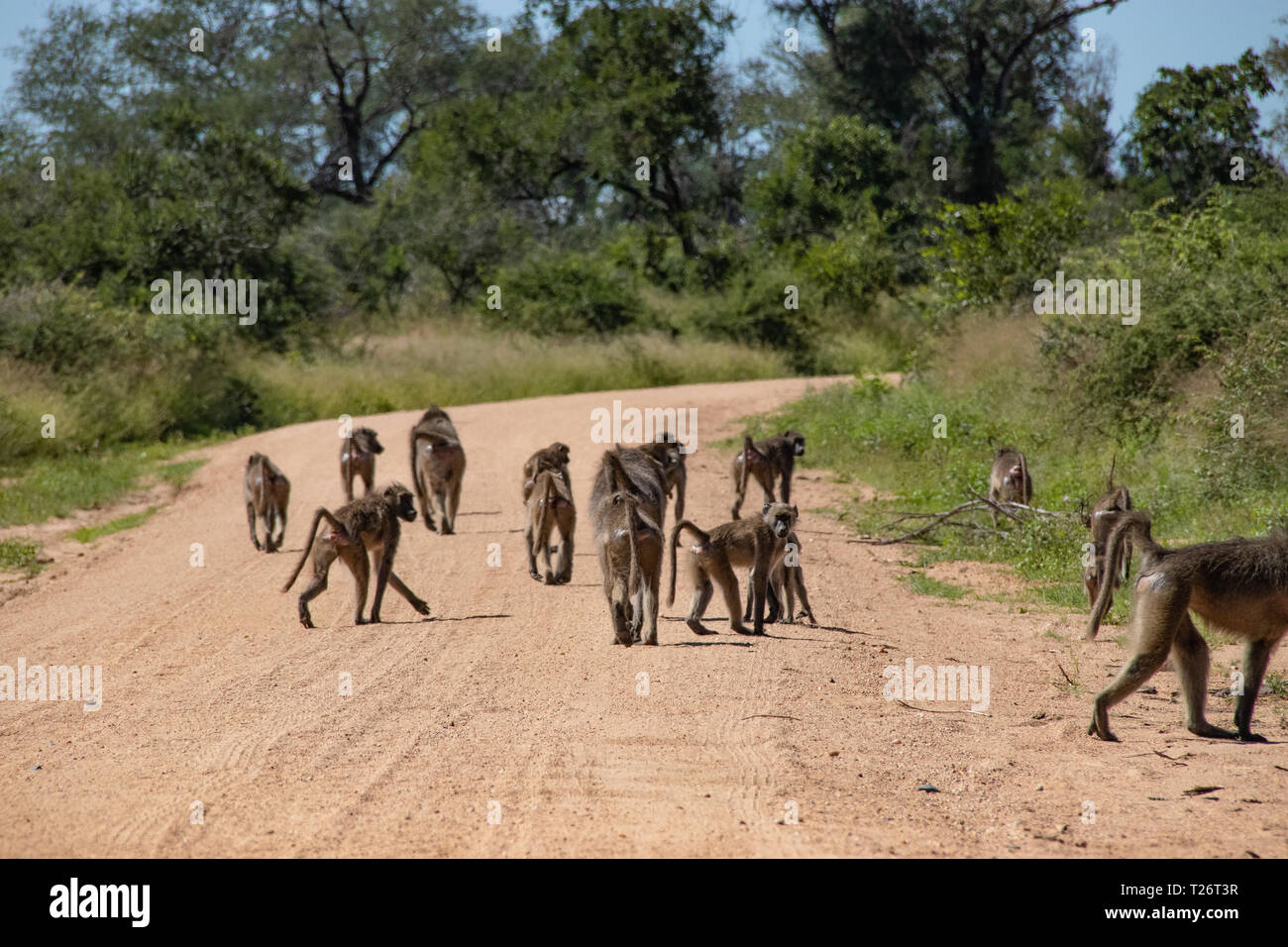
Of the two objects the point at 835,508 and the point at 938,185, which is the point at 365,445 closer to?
the point at 835,508

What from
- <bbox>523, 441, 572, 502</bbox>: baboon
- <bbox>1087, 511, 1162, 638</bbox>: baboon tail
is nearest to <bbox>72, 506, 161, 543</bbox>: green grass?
<bbox>523, 441, 572, 502</bbox>: baboon

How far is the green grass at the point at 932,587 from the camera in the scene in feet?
37.0

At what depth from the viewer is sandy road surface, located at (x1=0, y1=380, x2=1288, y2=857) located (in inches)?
205

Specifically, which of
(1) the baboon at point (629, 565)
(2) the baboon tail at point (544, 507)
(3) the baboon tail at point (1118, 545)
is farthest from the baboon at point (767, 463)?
(3) the baboon tail at point (1118, 545)

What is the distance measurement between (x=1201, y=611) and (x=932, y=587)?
16.0 ft

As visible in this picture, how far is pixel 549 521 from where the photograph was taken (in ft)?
35.0

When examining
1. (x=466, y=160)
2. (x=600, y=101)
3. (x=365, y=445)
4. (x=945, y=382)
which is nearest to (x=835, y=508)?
(x=365, y=445)

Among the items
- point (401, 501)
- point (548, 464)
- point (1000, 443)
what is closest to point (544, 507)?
point (548, 464)

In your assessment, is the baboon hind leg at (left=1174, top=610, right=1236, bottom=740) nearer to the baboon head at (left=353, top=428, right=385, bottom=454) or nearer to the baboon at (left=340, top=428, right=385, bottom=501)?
the baboon at (left=340, top=428, right=385, bottom=501)

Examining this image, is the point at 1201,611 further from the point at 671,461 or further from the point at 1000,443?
the point at 1000,443

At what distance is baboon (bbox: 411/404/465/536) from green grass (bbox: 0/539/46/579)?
12.6ft

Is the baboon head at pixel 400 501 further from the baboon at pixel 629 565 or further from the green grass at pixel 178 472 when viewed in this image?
the green grass at pixel 178 472

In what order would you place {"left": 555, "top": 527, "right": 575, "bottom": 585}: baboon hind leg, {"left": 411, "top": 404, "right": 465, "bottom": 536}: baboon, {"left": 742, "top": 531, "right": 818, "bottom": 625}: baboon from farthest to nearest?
{"left": 411, "top": 404, "right": 465, "bottom": 536}: baboon, {"left": 555, "top": 527, "right": 575, "bottom": 585}: baboon hind leg, {"left": 742, "top": 531, "right": 818, "bottom": 625}: baboon
